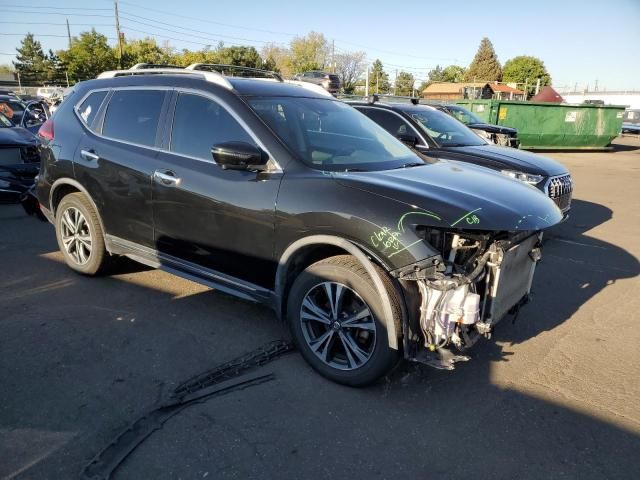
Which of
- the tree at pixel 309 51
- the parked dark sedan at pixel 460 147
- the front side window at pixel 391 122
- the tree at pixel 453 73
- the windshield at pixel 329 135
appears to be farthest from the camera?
the tree at pixel 453 73

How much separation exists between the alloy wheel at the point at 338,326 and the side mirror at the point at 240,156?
0.95 m

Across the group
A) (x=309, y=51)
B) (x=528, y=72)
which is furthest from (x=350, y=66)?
(x=528, y=72)

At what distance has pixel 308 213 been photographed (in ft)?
10.2

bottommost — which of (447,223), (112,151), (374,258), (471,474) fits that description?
(471,474)

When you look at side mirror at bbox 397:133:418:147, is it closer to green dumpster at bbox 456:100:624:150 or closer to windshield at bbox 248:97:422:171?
windshield at bbox 248:97:422:171

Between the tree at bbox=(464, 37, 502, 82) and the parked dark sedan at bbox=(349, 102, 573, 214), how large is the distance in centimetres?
10162

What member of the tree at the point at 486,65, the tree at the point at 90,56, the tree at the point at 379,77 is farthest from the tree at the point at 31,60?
the tree at the point at 486,65

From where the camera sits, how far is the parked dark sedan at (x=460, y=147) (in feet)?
21.7

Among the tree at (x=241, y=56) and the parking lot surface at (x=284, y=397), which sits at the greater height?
the tree at (x=241, y=56)

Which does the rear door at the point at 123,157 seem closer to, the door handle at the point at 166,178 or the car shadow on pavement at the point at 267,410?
the door handle at the point at 166,178

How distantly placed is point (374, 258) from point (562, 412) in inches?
58.3

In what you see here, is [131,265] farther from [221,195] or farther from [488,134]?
[488,134]

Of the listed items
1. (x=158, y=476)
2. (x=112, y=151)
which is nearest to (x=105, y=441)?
(x=158, y=476)

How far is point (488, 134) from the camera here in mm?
11938
